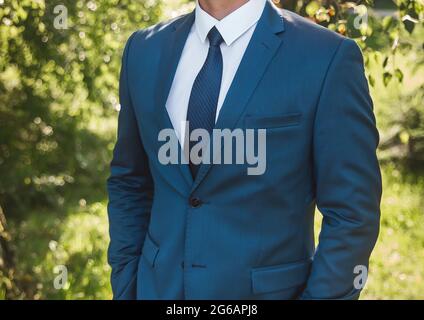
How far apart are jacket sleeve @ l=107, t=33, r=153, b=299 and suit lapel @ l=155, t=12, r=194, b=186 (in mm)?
214

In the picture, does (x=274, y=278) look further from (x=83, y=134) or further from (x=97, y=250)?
(x=83, y=134)

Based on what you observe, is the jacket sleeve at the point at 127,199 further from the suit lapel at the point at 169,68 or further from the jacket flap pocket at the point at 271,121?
the jacket flap pocket at the point at 271,121

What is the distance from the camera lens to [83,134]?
759cm

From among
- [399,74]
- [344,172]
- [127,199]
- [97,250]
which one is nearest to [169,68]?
[127,199]

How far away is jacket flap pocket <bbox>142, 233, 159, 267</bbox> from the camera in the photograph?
2291 mm

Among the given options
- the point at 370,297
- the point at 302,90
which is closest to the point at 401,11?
the point at 302,90

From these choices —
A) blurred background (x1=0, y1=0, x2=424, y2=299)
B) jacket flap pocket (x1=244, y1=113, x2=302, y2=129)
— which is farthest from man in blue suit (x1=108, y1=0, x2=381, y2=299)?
blurred background (x1=0, y1=0, x2=424, y2=299)

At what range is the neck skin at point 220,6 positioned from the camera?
2.18 metres

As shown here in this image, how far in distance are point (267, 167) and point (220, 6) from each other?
546 mm

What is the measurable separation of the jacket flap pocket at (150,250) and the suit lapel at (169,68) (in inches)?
11.5

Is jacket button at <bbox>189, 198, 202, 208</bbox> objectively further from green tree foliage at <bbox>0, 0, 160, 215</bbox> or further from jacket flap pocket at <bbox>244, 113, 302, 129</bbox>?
green tree foliage at <bbox>0, 0, 160, 215</bbox>
